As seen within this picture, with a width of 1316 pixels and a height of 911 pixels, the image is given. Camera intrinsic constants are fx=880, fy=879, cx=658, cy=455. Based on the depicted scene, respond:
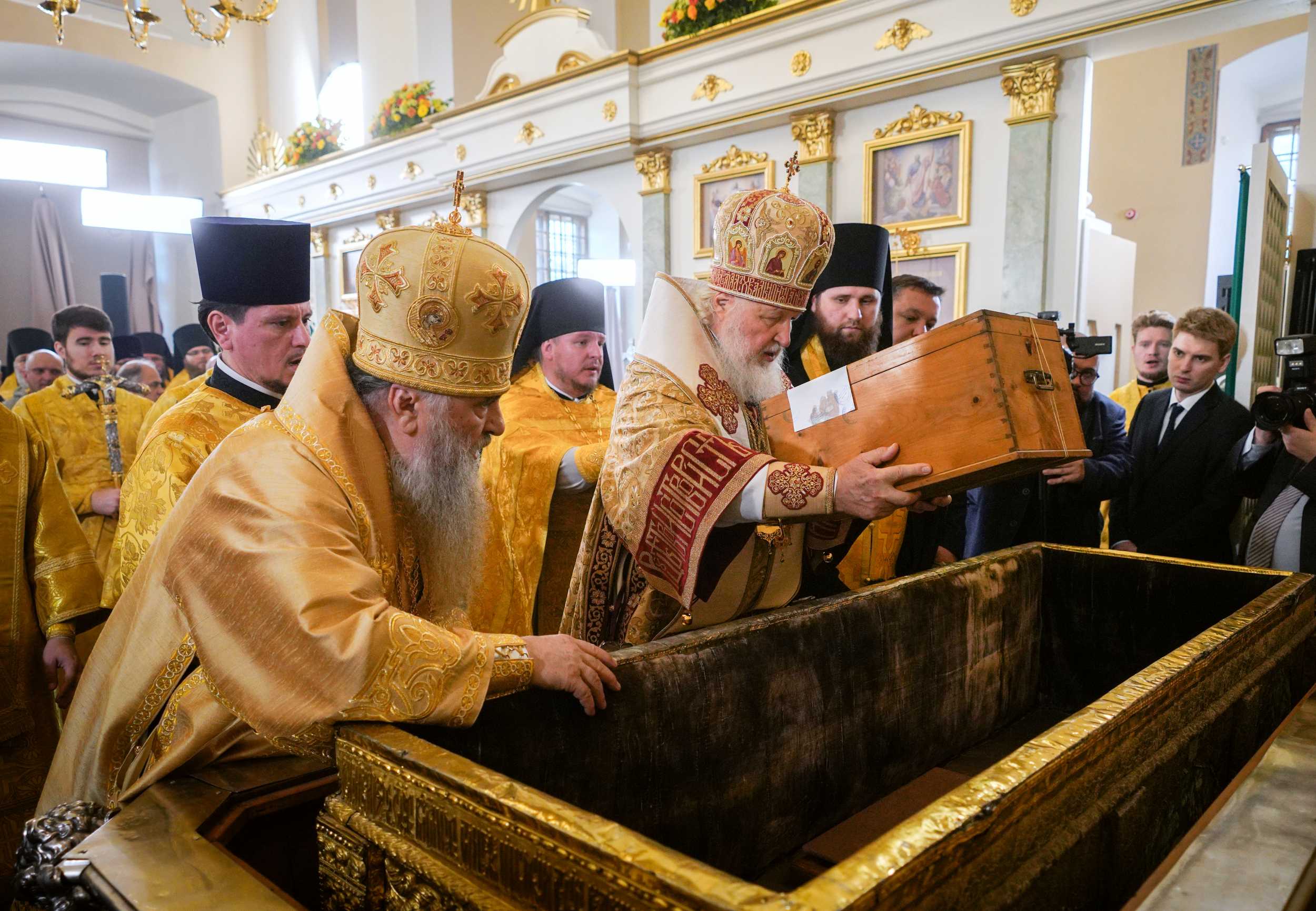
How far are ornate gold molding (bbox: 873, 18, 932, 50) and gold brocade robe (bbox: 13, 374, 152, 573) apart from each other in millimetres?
5364

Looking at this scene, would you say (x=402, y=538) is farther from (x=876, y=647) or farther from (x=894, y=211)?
(x=894, y=211)

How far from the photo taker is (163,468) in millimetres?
2189

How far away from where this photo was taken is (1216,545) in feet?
11.3

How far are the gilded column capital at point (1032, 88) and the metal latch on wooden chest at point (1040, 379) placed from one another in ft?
15.1

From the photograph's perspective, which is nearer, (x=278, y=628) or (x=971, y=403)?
(x=278, y=628)

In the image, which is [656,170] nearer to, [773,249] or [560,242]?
[773,249]

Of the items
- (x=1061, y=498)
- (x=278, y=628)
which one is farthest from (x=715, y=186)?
(x=278, y=628)

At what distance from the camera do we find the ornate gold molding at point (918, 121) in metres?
6.14

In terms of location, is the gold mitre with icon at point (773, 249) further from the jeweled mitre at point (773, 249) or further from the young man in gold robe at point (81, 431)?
the young man in gold robe at point (81, 431)

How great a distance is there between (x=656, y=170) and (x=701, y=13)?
132cm

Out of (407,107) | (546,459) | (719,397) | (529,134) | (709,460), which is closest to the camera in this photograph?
(709,460)

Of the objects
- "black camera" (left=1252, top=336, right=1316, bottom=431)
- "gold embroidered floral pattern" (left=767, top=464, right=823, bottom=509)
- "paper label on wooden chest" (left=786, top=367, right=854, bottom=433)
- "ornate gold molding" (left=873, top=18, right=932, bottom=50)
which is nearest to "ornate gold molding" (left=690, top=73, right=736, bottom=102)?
"ornate gold molding" (left=873, top=18, right=932, bottom=50)

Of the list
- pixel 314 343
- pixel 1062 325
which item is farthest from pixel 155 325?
pixel 314 343

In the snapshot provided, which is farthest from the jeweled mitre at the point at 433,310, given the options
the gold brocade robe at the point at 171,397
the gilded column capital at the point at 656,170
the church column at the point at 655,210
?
the gilded column capital at the point at 656,170
